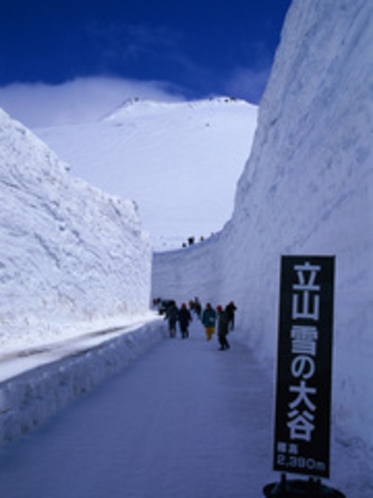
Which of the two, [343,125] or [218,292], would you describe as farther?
[218,292]

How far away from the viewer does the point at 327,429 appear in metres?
3.42

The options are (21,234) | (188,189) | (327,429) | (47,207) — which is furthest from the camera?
(188,189)

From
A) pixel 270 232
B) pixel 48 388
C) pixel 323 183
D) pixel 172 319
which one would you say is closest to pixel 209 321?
pixel 172 319

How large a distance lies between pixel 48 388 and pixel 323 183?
198 inches

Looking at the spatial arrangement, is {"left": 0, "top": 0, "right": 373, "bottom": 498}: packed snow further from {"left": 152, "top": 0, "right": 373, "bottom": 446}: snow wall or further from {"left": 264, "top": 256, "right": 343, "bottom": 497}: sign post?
{"left": 264, "top": 256, "right": 343, "bottom": 497}: sign post

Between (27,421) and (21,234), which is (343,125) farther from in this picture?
(21,234)

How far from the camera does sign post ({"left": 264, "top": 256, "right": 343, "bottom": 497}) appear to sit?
3.43m

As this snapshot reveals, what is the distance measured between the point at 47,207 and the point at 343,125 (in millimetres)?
11345

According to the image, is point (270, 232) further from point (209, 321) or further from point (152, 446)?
point (152, 446)

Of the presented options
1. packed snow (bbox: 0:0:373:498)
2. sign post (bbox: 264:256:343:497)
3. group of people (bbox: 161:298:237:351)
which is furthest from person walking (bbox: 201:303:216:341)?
sign post (bbox: 264:256:343:497)

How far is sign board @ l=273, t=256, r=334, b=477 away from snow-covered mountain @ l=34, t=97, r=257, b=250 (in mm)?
48460

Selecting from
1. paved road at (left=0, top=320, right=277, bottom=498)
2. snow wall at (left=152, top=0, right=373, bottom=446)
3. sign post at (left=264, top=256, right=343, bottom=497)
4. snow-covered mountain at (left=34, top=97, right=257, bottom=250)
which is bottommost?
paved road at (left=0, top=320, right=277, bottom=498)

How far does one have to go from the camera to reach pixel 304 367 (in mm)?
3508

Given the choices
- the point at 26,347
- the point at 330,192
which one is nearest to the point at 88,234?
the point at 26,347
